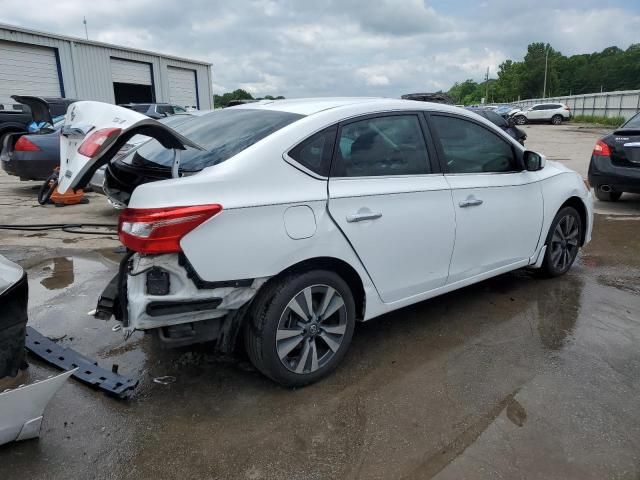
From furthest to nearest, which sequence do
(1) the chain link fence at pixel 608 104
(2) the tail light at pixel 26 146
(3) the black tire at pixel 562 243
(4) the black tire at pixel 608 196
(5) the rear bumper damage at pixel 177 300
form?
(1) the chain link fence at pixel 608 104 → (2) the tail light at pixel 26 146 → (4) the black tire at pixel 608 196 → (3) the black tire at pixel 562 243 → (5) the rear bumper damage at pixel 177 300

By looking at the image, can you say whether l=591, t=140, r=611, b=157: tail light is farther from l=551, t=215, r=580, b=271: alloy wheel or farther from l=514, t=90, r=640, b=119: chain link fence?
l=514, t=90, r=640, b=119: chain link fence

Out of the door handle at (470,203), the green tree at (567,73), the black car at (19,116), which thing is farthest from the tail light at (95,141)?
the green tree at (567,73)

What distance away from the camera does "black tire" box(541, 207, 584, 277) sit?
4.47m

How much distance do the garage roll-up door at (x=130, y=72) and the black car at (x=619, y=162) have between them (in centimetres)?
2464

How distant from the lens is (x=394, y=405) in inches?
109

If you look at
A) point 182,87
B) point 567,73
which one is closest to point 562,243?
point 182,87

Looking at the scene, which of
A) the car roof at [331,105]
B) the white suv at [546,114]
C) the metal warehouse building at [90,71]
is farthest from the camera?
the white suv at [546,114]

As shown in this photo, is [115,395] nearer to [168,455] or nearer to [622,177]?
[168,455]

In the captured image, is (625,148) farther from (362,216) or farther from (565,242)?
(362,216)

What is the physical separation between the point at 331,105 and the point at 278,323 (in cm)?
138

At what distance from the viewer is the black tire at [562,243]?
14.7ft

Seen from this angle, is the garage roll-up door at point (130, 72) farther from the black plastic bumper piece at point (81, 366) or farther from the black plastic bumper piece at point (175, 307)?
the black plastic bumper piece at point (175, 307)

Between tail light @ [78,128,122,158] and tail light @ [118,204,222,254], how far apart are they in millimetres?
411

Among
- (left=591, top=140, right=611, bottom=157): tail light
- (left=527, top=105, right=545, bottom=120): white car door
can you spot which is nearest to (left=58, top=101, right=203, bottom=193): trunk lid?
(left=591, top=140, right=611, bottom=157): tail light
